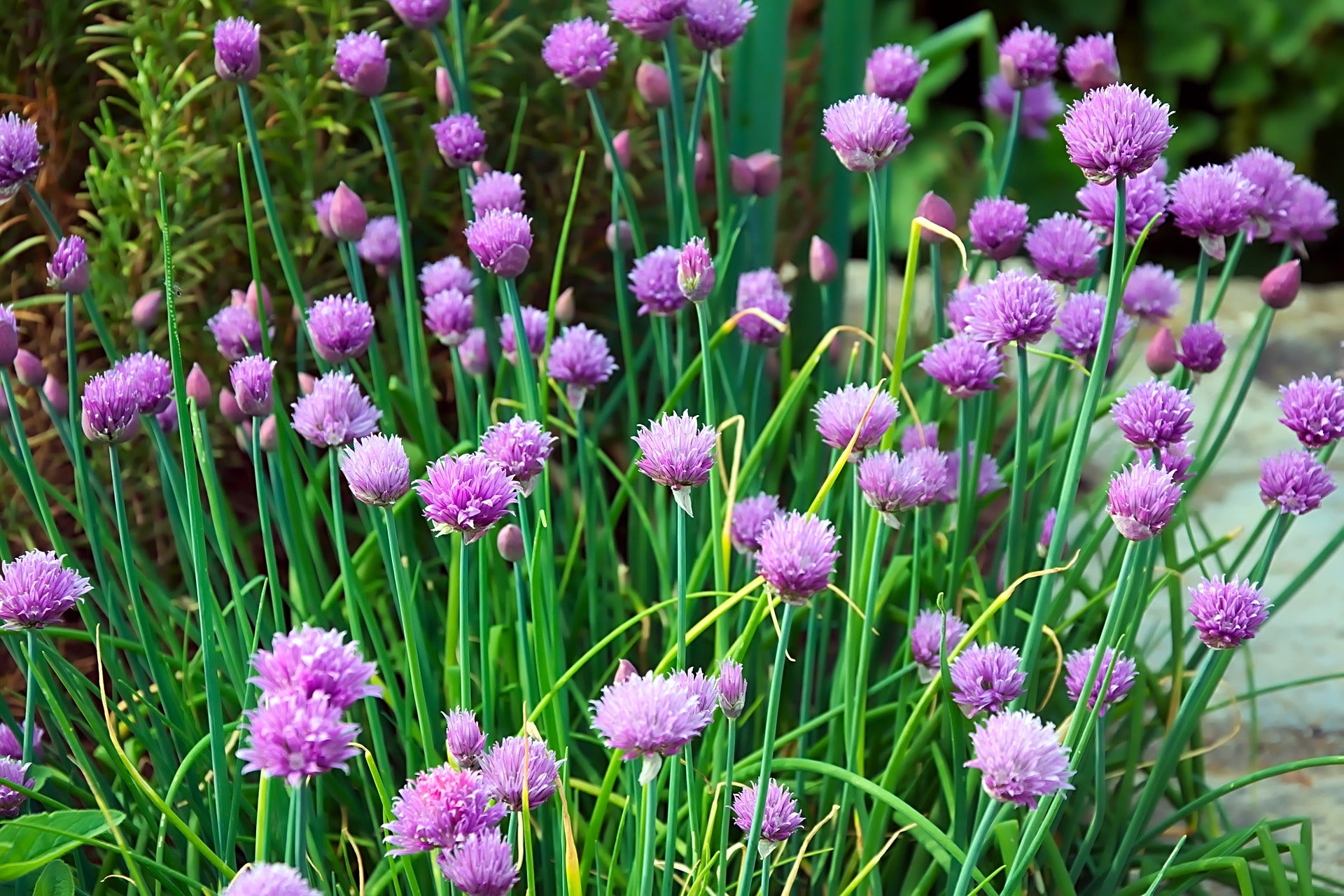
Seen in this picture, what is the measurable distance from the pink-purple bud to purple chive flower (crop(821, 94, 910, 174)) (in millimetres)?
361

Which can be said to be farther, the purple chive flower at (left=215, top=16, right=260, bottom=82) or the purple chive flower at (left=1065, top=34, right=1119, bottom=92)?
the purple chive flower at (left=1065, top=34, right=1119, bottom=92)

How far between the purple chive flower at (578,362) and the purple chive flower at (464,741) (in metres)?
0.31

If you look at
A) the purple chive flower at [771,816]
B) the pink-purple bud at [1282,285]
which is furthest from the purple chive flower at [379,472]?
the pink-purple bud at [1282,285]

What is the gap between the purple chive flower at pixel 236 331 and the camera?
0.99 meters

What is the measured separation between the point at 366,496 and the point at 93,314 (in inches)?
15.6

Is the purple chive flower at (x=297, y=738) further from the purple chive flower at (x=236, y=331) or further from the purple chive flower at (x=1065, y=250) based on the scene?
the purple chive flower at (x=1065, y=250)

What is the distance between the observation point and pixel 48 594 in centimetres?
71

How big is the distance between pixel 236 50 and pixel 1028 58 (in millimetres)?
652

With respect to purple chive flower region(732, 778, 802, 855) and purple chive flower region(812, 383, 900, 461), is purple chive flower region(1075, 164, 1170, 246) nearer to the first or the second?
purple chive flower region(812, 383, 900, 461)

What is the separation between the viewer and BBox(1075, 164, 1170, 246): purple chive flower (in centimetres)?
94

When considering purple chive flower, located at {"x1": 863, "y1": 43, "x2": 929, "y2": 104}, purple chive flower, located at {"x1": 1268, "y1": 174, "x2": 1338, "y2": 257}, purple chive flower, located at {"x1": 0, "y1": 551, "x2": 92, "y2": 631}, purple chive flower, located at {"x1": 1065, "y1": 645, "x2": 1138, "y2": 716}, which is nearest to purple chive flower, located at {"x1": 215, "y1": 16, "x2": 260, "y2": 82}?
purple chive flower, located at {"x1": 0, "y1": 551, "x2": 92, "y2": 631}

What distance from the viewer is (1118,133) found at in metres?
0.67

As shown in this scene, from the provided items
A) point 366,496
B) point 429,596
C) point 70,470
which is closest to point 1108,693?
point 366,496

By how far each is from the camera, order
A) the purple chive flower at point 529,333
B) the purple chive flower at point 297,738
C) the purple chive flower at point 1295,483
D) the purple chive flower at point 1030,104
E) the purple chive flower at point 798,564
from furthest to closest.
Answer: the purple chive flower at point 1030,104
the purple chive flower at point 529,333
the purple chive flower at point 1295,483
the purple chive flower at point 798,564
the purple chive flower at point 297,738
